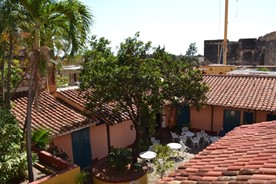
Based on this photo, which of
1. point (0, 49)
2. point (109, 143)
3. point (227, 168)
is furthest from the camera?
point (109, 143)

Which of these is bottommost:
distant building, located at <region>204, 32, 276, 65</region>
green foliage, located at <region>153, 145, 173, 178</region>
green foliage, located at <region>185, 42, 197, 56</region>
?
green foliage, located at <region>153, 145, 173, 178</region>

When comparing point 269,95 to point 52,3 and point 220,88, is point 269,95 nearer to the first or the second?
point 220,88

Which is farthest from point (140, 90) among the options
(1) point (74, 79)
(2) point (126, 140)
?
(1) point (74, 79)

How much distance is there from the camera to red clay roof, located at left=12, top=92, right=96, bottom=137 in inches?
457

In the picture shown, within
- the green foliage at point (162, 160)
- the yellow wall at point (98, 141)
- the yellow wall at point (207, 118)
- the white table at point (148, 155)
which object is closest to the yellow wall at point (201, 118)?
the yellow wall at point (207, 118)

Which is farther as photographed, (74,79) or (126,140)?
(74,79)

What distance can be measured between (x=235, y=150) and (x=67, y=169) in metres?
5.97

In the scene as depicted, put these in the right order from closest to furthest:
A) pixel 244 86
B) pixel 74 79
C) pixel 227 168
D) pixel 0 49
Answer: pixel 227 168 → pixel 0 49 → pixel 244 86 → pixel 74 79

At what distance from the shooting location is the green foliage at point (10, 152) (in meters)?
8.05

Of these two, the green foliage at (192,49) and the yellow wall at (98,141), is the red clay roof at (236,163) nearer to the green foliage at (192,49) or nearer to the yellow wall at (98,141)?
the yellow wall at (98,141)

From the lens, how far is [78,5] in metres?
8.84

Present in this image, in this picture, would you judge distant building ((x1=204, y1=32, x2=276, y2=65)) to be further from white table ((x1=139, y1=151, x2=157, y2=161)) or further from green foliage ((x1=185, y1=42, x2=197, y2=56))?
green foliage ((x1=185, y1=42, x2=197, y2=56))

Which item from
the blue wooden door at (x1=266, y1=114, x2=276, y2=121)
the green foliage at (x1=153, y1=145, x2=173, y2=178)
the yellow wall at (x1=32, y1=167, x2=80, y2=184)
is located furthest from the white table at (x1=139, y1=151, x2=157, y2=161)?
the blue wooden door at (x1=266, y1=114, x2=276, y2=121)

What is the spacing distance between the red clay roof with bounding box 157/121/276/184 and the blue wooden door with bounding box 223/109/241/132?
1083cm
